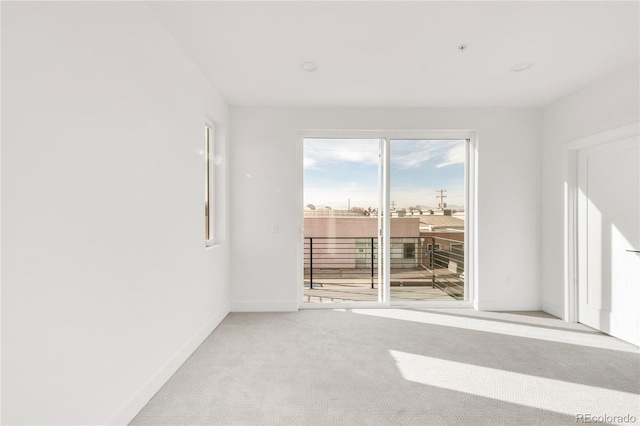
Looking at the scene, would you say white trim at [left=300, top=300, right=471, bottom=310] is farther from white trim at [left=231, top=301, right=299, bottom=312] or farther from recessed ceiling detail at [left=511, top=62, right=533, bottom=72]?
recessed ceiling detail at [left=511, top=62, right=533, bottom=72]

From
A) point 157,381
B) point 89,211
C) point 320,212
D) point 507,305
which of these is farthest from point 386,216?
point 89,211

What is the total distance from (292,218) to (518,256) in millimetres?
2808

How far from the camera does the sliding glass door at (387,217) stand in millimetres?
4020

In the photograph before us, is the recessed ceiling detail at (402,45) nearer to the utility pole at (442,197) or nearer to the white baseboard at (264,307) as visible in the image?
the utility pole at (442,197)

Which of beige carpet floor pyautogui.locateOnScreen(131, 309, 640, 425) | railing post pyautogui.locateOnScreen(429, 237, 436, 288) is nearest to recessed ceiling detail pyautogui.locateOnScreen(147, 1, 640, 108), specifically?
railing post pyautogui.locateOnScreen(429, 237, 436, 288)

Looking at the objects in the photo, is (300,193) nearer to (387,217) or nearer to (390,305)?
(387,217)

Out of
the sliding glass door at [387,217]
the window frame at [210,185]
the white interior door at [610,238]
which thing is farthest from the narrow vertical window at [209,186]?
the white interior door at [610,238]

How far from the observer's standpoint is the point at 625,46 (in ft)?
8.07

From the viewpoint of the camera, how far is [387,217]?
400 centimetres

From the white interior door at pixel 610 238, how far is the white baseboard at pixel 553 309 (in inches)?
6.7

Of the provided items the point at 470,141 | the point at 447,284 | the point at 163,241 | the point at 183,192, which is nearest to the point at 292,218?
the point at 183,192

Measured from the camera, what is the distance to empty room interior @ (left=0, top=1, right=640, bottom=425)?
4.50 ft

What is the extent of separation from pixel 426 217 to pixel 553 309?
5.77ft

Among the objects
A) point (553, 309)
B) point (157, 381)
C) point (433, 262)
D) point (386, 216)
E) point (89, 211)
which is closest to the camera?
point (89, 211)
